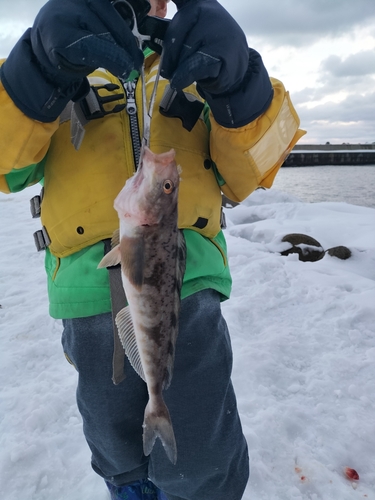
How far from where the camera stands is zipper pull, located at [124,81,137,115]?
1.70 meters

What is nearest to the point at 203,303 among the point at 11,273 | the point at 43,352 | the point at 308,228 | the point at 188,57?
the point at 188,57

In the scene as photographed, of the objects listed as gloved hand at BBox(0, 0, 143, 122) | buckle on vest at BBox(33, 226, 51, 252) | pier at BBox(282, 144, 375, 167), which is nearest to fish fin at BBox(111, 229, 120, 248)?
buckle on vest at BBox(33, 226, 51, 252)

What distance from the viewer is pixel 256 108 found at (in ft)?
5.41

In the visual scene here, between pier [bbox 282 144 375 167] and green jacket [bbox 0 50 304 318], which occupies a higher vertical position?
green jacket [bbox 0 50 304 318]

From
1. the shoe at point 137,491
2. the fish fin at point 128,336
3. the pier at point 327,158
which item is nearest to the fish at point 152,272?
the fish fin at point 128,336

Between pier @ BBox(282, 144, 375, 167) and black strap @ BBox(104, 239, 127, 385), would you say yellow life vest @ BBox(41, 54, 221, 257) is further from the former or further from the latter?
pier @ BBox(282, 144, 375, 167)

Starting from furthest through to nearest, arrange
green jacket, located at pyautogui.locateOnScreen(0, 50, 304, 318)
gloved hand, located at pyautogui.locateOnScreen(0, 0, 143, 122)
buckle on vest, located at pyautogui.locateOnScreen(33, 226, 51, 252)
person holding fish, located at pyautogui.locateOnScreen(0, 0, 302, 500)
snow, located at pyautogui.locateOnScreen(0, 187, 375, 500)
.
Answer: snow, located at pyautogui.locateOnScreen(0, 187, 375, 500), buckle on vest, located at pyautogui.locateOnScreen(33, 226, 51, 252), green jacket, located at pyautogui.locateOnScreen(0, 50, 304, 318), person holding fish, located at pyautogui.locateOnScreen(0, 0, 302, 500), gloved hand, located at pyautogui.locateOnScreen(0, 0, 143, 122)

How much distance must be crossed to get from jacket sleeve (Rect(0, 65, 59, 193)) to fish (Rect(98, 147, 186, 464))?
427mm

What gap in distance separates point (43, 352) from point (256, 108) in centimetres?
290

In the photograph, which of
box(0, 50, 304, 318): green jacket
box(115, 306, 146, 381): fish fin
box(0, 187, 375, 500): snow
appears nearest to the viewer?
box(115, 306, 146, 381): fish fin

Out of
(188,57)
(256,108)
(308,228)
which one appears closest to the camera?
(188,57)

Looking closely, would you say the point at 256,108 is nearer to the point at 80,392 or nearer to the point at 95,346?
the point at 95,346

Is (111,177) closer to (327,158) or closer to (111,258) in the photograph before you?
(111,258)

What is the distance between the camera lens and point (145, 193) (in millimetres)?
1460
